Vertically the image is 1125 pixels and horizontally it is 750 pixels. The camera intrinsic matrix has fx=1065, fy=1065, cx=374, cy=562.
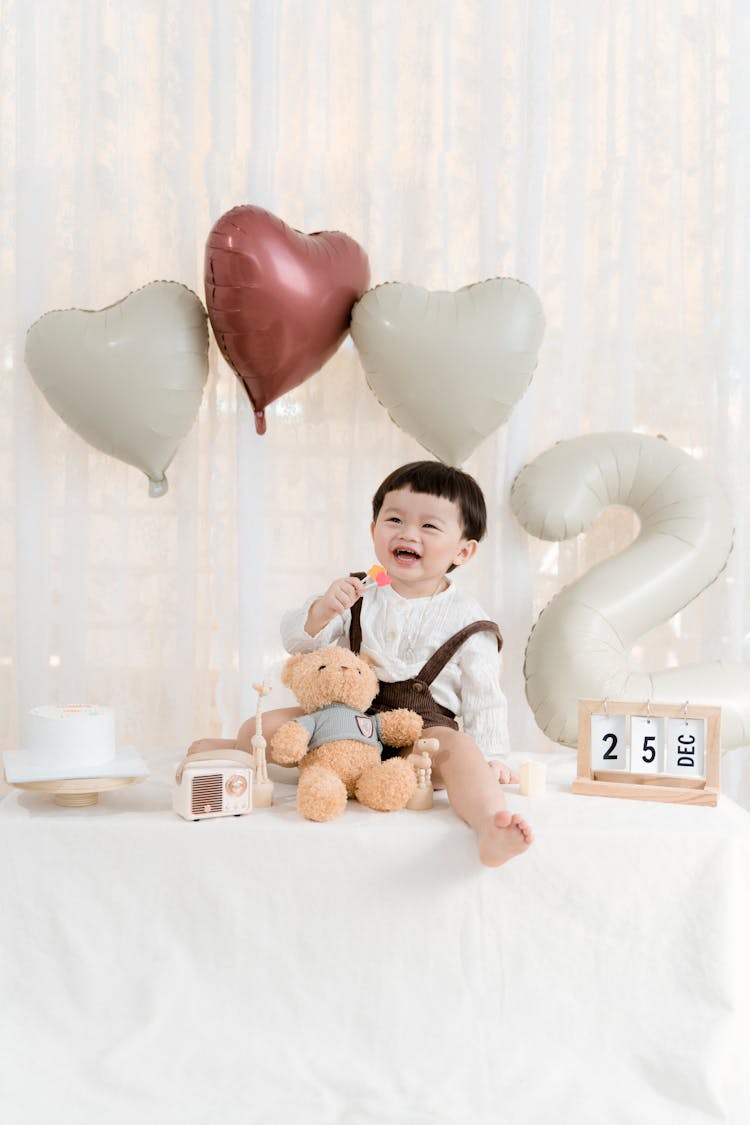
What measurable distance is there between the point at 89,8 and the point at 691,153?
1278mm

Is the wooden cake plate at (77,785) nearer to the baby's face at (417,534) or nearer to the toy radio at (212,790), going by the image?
the toy radio at (212,790)

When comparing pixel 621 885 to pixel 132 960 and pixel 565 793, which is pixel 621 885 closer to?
pixel 565 793

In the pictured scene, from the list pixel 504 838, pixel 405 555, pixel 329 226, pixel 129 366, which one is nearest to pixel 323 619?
pixel 405 555

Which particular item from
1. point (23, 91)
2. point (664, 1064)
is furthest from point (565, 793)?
point (23, 91)

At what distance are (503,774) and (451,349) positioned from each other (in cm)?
79

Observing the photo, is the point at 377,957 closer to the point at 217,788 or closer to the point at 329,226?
the point at 217,788

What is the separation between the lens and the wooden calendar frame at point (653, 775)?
1.54 meters

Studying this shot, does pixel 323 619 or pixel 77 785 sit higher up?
pixel 323 619

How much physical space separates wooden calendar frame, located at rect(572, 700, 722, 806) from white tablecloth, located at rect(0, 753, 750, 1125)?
0.09 meters

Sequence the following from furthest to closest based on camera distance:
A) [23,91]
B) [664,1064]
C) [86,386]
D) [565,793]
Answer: [23,91] < [86,386] < [565,793] < [664,1064]

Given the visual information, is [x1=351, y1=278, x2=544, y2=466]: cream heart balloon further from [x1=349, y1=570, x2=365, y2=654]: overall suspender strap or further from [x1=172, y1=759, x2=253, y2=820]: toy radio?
[x1=172, y1=759, x2=253, y2=820]: toy radio

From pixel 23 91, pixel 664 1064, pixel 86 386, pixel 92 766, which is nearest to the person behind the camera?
pixel 664 1064

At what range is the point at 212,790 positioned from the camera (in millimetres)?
1429

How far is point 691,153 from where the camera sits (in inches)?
88.4
